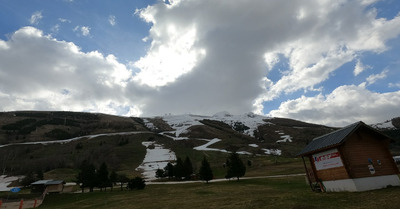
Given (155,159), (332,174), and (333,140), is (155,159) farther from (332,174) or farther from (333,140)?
(333,140)

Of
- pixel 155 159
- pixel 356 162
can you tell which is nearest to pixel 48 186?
pixel 356 162

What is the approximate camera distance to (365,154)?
24.0m

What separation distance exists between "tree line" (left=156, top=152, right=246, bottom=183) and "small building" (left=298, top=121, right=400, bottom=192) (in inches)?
1409

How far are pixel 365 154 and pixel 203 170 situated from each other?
4182 cm

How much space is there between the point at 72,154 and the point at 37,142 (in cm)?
5326

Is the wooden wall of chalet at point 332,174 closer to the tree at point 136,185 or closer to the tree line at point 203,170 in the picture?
the tree line at point 203,170

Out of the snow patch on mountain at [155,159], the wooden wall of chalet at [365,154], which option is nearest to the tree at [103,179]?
the snow patch on mountain at [155,159]

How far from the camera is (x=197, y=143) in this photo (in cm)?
19462

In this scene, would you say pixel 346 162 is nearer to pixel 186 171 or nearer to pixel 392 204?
pixel 392 204

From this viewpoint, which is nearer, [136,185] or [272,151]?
[136,185]

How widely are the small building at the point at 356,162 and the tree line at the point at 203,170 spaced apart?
117 feet

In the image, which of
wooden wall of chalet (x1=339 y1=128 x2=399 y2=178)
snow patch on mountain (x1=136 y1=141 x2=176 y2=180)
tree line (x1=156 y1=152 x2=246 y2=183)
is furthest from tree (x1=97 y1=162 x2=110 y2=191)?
wooden wall of chalet (x1=339 y1=128 x2=399 y2=178)

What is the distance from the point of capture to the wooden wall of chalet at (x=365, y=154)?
22.9 meters

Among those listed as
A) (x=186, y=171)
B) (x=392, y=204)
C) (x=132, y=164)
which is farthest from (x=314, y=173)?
(x=132, y=164)
